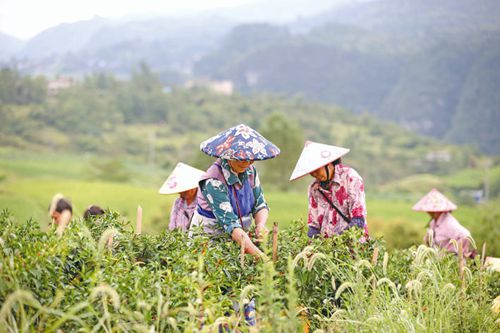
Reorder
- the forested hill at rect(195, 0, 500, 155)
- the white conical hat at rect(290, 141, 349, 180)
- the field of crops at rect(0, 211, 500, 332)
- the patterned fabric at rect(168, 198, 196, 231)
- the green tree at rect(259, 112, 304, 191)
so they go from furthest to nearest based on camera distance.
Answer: the forested hill at rect(195, 0, 500, 155) → the green tree at rect(259, 112, 304, 191) → the patterned fabric at rect(168, 198, 196, 231) → the white conical hat at rect(290, 141, 349, 180) → the field of crops at rect(0, 211, 500, 332)

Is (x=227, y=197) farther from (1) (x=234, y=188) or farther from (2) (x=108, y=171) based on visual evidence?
(2) (x=108, y=171)

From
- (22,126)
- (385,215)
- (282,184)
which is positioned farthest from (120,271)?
(22,126)

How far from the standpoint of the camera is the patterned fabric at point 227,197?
388 centimetres

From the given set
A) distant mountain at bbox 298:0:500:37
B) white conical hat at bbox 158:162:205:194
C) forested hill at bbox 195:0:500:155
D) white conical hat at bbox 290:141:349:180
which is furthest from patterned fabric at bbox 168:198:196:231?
forested hill at bbox 195:0:500:155

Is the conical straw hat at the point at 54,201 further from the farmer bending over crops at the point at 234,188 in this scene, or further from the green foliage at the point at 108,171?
the green foliage at the point at 108,171

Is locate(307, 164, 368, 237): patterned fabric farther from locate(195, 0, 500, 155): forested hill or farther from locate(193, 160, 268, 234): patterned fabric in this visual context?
locate(195, 0, 500, 155): forested hill

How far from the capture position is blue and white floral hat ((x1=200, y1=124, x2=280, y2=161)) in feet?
12.7

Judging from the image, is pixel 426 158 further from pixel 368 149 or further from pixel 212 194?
pixel 212 194

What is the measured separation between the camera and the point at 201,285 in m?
3.02

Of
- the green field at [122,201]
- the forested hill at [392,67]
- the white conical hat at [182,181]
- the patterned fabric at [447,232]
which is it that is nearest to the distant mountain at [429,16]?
the forested hill at [392,67]

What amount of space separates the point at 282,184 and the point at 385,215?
37.5 feet

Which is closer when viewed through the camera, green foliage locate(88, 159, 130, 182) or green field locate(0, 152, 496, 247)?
green field locate(0, 152, 496, 247)

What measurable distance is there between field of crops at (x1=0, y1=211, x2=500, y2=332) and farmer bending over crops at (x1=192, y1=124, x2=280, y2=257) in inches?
5.8

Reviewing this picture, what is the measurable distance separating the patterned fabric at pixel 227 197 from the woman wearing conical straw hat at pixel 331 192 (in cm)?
30
